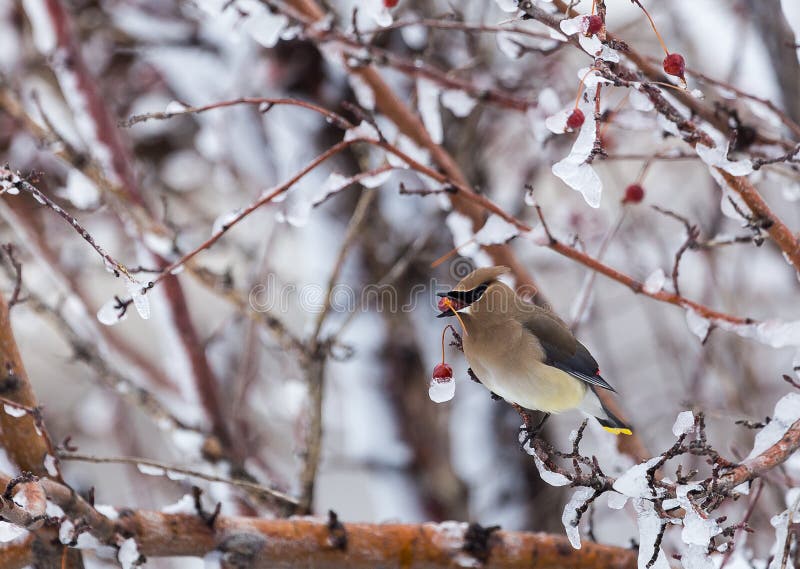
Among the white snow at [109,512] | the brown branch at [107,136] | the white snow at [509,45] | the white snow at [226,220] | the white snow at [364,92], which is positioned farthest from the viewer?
the brown branch at [107,136]

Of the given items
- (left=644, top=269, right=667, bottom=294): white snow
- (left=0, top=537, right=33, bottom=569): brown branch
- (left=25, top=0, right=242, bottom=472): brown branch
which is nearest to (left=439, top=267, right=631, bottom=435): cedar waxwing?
(left=644, top=269, right=667, bottom=294): white snow

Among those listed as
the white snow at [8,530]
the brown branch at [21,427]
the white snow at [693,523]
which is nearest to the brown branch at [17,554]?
the brown branch at [21,427]

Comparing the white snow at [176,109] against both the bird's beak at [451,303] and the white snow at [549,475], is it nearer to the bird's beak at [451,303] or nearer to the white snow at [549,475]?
the bird's beak at [451,303]

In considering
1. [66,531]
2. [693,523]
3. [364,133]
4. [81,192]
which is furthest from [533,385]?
[81,192]

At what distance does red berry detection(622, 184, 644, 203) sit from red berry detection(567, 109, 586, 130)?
1.64 ft

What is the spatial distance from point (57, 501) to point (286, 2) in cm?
108

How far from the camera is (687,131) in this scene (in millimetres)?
1063

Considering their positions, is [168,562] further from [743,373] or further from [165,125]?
[743,373]

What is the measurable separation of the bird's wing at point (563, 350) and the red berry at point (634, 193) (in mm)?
487

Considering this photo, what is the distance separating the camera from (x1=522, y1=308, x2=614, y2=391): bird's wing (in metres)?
1.03

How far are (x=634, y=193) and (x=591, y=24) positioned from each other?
61cm

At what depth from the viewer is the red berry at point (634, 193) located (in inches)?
57.4

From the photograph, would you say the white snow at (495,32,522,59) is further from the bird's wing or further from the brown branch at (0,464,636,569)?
the brown branch at (0,464,636,569)

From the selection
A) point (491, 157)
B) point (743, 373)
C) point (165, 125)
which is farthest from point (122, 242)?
point (743, 373)
